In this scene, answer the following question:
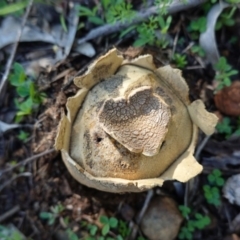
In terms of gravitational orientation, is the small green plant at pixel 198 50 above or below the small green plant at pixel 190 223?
above

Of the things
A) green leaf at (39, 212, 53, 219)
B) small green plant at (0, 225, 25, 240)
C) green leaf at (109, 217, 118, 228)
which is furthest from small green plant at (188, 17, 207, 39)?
small green plant at (0, 225, 25, 240)

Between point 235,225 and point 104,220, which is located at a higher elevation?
point 104,220

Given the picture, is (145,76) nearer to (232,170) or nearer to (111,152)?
(111,152)

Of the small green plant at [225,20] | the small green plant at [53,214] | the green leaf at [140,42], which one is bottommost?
the small green plant at [53,214]

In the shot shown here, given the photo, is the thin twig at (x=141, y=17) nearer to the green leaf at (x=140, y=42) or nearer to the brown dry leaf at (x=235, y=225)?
the green leaf at (x=140, y=42)

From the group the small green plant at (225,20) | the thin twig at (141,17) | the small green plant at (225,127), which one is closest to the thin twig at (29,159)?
the thin twig at (141,17)

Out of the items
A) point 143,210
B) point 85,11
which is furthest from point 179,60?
point 143,210

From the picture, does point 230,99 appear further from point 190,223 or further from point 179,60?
point 190,223

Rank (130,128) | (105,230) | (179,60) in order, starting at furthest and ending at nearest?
(179,60), (105,230), (130,128)

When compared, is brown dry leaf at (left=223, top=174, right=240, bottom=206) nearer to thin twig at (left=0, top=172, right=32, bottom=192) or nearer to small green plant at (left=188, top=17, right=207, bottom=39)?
small green plant at (left=188, top=17, right=207, bottom=39)
